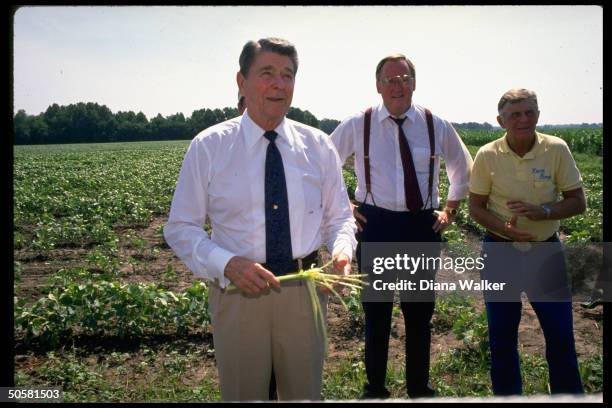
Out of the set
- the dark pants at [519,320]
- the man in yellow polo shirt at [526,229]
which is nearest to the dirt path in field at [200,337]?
the dark pants at [519,320]

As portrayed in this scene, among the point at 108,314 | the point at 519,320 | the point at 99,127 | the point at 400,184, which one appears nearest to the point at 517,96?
the point at 400,184

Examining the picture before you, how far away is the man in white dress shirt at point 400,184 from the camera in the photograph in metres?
3.00

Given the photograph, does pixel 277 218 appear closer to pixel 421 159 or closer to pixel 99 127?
pixel 421 159

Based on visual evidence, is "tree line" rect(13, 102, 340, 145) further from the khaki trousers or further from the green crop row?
the khaki trousers

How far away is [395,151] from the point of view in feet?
10.0

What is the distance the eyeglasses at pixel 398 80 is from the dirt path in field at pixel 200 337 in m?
2.01

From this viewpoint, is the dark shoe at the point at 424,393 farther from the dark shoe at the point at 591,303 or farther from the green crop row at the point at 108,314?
the dark shoe at the point at 591,303

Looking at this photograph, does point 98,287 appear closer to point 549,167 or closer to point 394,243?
point 394,243

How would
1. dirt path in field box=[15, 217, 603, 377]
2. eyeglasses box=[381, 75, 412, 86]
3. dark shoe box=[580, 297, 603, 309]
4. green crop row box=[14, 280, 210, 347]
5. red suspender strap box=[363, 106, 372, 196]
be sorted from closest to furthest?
eyeglasses box=[381, 75, 412, 86] < red suspender strap box=[363, 106, 372, 196] < dirt path in field box=[15, 217, 603, 377] < green crop row box=[14, 280, 210, 347] < dark shoe box=[580, 297, 603, 309]

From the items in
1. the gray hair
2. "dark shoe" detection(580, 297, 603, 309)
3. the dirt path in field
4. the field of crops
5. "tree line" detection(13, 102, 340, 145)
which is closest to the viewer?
the gray hair

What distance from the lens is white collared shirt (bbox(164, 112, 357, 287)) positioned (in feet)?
6.69

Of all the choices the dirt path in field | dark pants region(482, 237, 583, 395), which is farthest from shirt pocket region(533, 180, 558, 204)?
the dirt path in field

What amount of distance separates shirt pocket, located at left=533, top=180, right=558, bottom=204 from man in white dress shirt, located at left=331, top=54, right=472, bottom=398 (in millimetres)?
623
